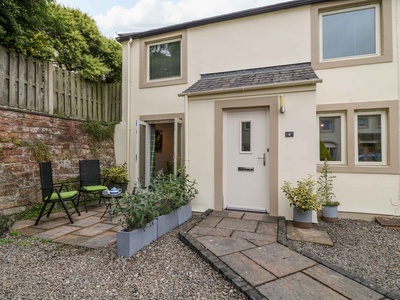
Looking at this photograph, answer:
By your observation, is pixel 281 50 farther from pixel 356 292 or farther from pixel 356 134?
pixel 356 292

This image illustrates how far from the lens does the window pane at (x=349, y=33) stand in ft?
17.2

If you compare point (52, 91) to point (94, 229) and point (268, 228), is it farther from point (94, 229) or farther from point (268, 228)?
point (268, 228)

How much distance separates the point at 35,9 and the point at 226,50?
4.85m

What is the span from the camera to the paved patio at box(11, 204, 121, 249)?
378cm

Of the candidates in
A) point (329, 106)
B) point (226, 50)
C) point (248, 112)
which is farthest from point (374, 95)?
point (226, 50)

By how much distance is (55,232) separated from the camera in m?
4.14

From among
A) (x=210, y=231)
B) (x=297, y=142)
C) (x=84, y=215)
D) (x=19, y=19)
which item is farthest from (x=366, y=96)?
(x=19, y=19)

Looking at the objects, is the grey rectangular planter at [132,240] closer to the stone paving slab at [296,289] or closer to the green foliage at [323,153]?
the stone paving slab at [296,289]

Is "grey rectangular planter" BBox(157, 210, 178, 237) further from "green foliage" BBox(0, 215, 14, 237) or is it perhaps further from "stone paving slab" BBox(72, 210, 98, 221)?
"green foliage" BBox(0, 215, 14, 237)

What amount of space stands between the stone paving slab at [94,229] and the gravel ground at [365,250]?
346cm

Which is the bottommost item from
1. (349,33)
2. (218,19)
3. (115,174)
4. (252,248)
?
(252,248)

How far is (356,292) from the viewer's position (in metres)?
2.30

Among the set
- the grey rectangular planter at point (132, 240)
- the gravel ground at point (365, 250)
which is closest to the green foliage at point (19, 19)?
the grey rectangular planter at point (132, 240)

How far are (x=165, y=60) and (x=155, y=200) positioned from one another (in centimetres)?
505
